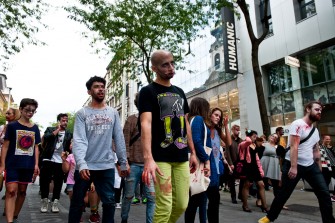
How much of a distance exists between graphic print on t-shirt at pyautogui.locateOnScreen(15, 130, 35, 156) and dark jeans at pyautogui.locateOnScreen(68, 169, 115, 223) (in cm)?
172

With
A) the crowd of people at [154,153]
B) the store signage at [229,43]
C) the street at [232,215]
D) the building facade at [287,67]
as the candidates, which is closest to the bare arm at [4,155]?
the crowd of people at [154,153]

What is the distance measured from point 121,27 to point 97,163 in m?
Result: 15.5

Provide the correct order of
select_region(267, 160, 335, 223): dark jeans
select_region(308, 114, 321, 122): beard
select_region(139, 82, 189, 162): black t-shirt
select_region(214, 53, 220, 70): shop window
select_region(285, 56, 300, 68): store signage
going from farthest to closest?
select_region(214, 53, 220, 70): shop window, select_region(285, 56, 300, 68): store signage, select_region(308, 114, 321, 122): beard, select_region(267, 160, 335, 223): dark jeans, select_region(139, 82, 189, 162): black t-shirt

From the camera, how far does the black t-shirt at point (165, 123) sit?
2.74 meters

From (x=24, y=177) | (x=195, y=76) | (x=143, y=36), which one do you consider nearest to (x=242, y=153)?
(x=24, y=177)

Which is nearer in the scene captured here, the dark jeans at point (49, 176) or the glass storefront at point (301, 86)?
the dark jeans at point (49, 176)

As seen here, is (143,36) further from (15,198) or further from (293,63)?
(15,198)

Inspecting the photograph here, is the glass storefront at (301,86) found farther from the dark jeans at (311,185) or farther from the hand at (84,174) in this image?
the hand at (84,174)

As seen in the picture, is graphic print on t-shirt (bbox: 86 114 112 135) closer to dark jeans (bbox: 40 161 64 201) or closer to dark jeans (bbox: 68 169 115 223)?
dark jeans (bbox: 68 169 115 223)

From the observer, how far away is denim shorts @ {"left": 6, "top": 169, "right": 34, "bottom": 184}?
171 inches

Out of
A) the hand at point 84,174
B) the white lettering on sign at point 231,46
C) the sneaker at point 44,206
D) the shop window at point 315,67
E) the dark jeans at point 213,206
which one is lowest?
the sneaker at point 44,206

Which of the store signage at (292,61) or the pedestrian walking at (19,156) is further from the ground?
the store signage at (292,61)

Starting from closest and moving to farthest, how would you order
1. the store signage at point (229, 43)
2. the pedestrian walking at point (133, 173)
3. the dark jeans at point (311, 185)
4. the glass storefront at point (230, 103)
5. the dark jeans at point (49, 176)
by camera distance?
the pedestrian walking at point (133, 173) → the dark jeans at point (311, 185) → the dark jeans at point (49, 176) → the store signage at point (229, 43) → the glass storefront at point (230, 103)

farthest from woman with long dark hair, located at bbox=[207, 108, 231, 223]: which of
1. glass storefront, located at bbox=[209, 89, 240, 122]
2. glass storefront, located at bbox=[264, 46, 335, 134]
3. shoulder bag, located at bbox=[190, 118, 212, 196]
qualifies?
glass storefront, located at bbox=[209, 89, 240, 122]
